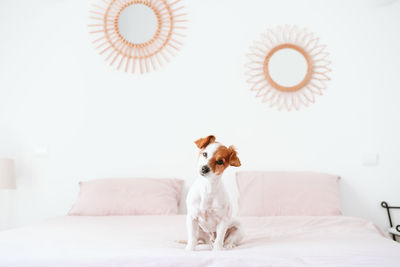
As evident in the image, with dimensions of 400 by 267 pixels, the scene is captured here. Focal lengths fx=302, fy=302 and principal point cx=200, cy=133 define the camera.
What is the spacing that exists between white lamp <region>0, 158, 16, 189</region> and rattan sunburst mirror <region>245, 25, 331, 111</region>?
6.61 feet

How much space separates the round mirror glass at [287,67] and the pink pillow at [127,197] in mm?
1272

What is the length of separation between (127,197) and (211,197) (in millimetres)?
1113

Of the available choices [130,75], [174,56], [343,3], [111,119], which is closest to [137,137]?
[111,119]

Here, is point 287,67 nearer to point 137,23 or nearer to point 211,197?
point 137,23

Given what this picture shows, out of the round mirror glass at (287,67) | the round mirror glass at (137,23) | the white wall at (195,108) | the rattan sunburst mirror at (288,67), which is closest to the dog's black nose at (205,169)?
the white wall at (195,108)

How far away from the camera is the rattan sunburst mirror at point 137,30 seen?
104 inches

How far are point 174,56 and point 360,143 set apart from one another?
1.70 metres

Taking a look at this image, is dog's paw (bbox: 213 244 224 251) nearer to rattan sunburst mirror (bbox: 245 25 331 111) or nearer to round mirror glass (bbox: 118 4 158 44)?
rattan sunburst mirror (bbox: 245 25 331 111)

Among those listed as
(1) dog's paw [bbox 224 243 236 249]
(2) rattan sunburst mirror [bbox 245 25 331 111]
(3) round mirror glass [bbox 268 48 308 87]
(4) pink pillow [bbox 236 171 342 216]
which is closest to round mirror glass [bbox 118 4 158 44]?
(2) rattan sunburst mirror [bbox 245 25 331 111]

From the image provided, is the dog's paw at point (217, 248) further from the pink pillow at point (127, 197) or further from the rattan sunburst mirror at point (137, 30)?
the rattan sunburst mirror at point (137, 30)

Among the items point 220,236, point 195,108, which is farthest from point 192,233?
point 195,108

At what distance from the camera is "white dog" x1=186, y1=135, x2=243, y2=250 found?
3.89ft

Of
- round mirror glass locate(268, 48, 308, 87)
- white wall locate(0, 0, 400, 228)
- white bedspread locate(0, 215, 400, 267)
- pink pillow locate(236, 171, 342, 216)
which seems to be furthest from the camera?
round mirror glass locate(268, 48, 308, 87)

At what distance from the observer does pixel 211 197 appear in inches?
47.6
